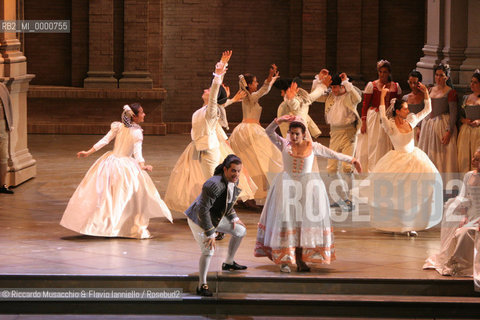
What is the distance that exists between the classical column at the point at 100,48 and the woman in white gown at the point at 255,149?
725 cm

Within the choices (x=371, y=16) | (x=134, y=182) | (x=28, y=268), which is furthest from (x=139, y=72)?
(x=28, y=268)

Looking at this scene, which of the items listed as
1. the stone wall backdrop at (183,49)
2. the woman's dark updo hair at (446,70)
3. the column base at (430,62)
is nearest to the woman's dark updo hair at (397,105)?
the woman's dark updo hair at (446,70)

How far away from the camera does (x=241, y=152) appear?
448 inches

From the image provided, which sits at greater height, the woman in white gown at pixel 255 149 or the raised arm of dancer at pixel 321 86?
the raised arm of dancer at pixel 321 86

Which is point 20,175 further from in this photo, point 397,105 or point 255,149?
point 397,105

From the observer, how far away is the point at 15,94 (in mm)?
12945

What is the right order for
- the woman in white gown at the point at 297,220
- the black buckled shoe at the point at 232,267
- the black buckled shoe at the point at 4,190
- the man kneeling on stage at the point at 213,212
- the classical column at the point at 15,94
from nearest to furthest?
the man kneeling on stage at the point at 213,212 → the woman in white gown at the point at 297,220 → the black buckled shoe at the point at 232,267 → the black buckled shoe at the point at 4,190 → the classical column at the point at 15,94

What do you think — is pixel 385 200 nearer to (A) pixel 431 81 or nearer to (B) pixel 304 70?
(A) pixel 431 81

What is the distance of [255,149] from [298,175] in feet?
9.45

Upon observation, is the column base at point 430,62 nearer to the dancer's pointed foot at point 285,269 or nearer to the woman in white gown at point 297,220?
the woman in white gown at point 297,220

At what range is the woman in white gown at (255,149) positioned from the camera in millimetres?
11336

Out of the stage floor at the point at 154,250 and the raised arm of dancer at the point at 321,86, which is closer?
the stage floor at the point at 154,250

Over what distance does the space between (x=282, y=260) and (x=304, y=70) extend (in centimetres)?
1088

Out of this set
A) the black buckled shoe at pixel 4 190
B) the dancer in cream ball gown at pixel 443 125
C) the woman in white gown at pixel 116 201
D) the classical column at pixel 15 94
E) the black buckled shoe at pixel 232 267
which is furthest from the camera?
the classical column at pixel 15 94
